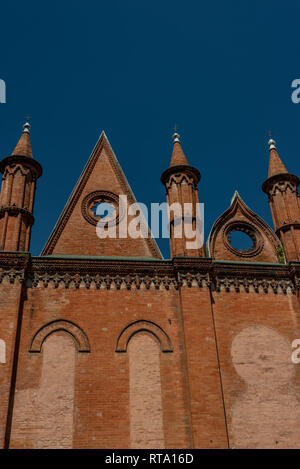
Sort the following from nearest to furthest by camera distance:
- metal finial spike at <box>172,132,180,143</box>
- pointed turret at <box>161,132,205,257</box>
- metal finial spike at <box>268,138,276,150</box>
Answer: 1. pointed turret at <box>161,132,205,257</box>
2. metal finial spike at <box>172,132,180,143</box>
3. metal finial spike at <box>268,138,276,150</box>

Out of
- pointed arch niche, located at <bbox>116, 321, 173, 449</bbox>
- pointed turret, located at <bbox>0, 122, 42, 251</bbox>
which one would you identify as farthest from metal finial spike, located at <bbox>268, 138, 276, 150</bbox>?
pointed arch niche, located at <bbox>116, 321, 173, 449</bbox>

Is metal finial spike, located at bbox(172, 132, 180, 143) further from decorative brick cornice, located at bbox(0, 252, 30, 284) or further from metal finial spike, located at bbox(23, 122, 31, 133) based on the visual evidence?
decorative brick cornice, located at bbox(0, 252, 30, 284)

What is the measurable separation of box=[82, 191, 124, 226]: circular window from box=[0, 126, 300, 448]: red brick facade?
1137 mm

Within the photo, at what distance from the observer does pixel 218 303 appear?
15914 millimetres

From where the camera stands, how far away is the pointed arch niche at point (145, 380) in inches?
538

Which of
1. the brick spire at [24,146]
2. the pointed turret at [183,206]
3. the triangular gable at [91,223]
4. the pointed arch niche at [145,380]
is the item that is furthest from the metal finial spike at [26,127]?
the pointed arch niche at [145,380]

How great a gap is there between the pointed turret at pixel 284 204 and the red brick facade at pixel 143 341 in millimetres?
96

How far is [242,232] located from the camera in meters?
18.9

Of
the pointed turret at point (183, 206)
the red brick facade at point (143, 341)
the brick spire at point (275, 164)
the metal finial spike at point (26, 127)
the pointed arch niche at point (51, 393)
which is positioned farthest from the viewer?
the metal finial spike at point (26, 127)

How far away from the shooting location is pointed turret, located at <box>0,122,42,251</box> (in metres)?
16.5

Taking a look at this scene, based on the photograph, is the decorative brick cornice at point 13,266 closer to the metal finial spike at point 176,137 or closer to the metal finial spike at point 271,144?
the metal finial spike at point 176,137

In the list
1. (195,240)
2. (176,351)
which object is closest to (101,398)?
(176,351)

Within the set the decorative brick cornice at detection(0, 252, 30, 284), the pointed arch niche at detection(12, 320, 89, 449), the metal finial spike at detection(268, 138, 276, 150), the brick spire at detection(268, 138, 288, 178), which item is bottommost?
the pointed arch niche at detection(12, 320, 89, 449)
